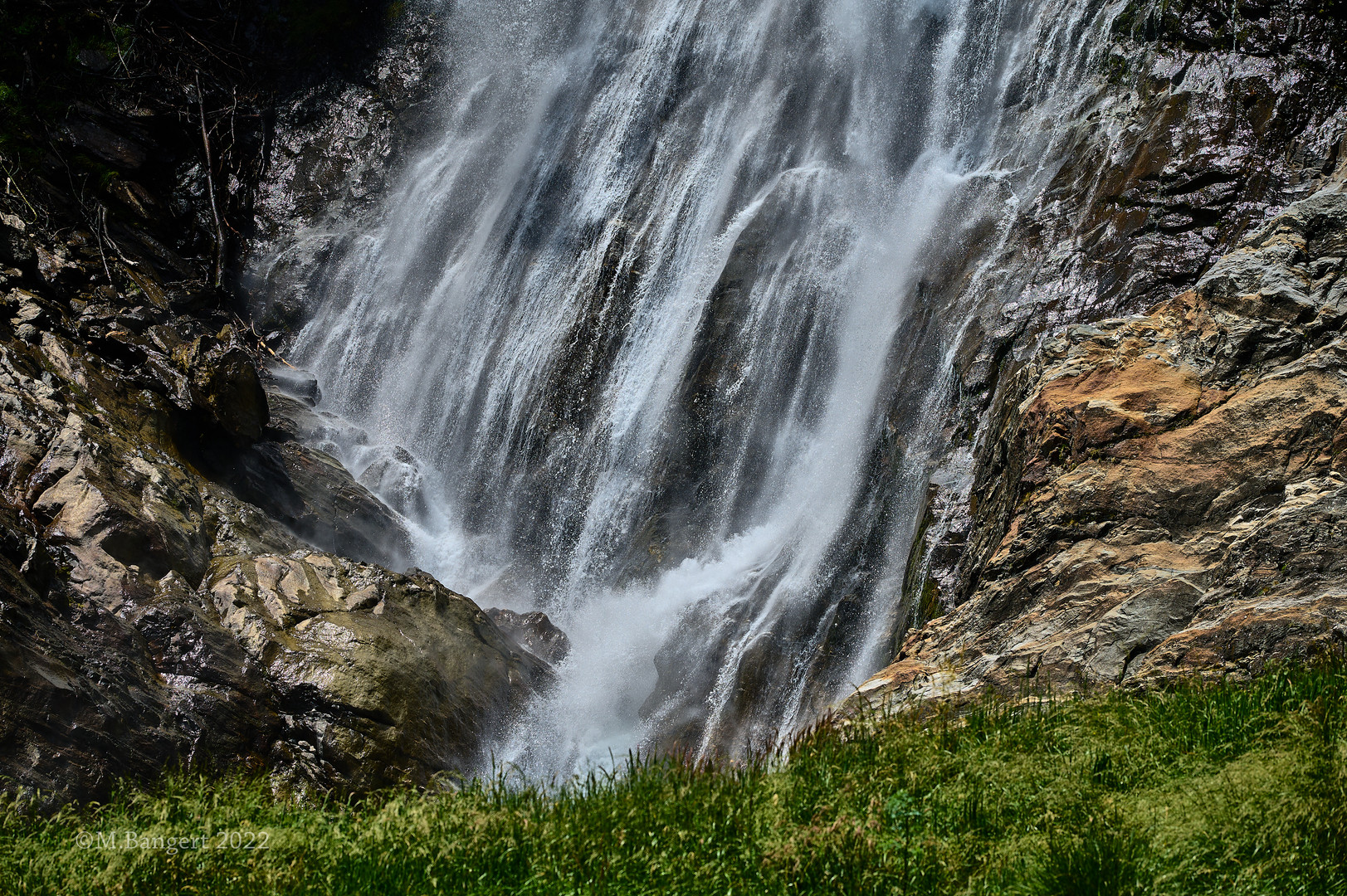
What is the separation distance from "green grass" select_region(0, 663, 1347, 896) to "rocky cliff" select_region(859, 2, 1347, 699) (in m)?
0.99

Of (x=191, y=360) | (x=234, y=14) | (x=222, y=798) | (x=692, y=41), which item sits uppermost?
(x=234, y=14)

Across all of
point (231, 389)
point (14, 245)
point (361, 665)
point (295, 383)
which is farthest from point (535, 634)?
point (295, 383)

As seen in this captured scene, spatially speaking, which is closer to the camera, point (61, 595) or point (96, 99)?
point (61, 595)

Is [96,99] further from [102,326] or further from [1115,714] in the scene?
[1115,714]

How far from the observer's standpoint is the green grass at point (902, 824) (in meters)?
3.08

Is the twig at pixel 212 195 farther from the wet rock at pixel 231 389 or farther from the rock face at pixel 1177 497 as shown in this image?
the rock face at pixel 1177 497

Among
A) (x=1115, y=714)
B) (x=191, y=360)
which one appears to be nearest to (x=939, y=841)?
(x=1115, y=714)

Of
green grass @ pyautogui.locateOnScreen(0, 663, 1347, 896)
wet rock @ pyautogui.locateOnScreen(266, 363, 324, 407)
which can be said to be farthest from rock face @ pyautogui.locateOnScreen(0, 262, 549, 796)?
wet rock @ pyautogui.locateOnScreen(266, 363, 324, 407)

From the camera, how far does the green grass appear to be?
308 centimetres

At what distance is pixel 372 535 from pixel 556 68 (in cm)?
1192

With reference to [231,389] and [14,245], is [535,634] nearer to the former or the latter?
[231,389]

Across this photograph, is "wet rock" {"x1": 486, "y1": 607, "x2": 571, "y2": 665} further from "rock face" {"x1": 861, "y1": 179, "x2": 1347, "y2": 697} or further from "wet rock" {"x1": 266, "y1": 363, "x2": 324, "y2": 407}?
"wet rock" {"x1": 266, "y1": 363, "x2": 324, "y2": 407}

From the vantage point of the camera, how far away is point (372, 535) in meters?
14.3

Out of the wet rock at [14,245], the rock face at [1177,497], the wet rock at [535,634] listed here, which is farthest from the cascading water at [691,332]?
the wet rock at [14,245]
